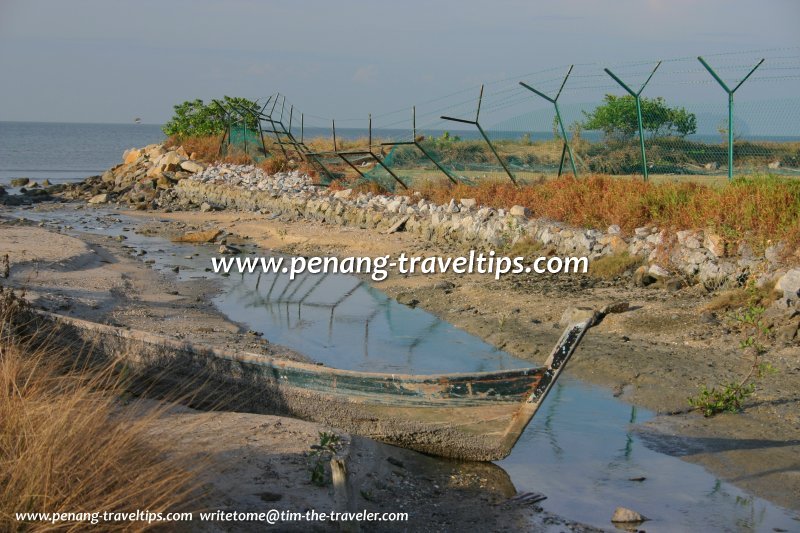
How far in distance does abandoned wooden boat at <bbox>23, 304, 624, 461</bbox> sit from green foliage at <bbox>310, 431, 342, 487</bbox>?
80cm

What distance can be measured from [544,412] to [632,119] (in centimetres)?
1470

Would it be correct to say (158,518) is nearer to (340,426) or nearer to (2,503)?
(2,503)

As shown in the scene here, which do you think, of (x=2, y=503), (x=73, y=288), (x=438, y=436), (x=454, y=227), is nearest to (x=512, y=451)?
(x=438, y=436)

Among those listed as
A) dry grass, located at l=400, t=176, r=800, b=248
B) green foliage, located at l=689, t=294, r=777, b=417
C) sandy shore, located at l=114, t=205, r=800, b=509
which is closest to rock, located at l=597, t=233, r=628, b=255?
dry grass, located at l=400, t=176, r=800, b=248

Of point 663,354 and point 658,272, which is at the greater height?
point 658,272

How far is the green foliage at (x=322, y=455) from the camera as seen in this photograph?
5781 millimetres

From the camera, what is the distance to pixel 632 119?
21.5 metres

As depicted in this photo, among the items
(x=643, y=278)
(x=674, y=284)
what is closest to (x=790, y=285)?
(x=674, y=284)

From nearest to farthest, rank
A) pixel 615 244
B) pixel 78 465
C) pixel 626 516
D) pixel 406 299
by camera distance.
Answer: pixel 78 465, pixel 626 516, pixel 406 299, pixel 615 244

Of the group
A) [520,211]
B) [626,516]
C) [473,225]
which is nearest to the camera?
[626,516]

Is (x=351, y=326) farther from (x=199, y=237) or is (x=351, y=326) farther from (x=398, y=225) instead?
(x=199, y=237)

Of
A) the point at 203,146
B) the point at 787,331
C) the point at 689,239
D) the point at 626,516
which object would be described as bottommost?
the point at 626,516

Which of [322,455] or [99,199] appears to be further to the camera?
[99,199]

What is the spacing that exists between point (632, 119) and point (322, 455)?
17.5m
